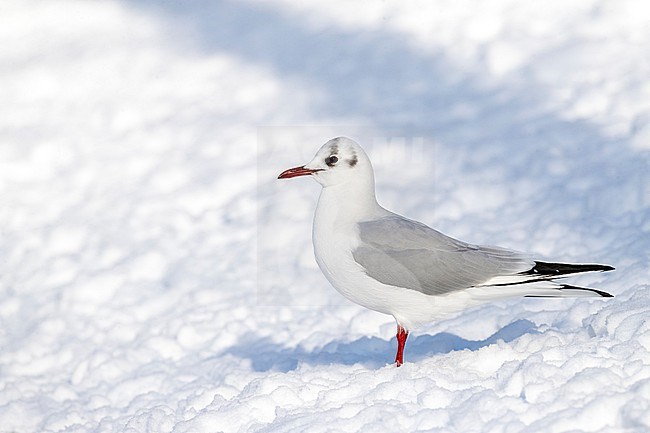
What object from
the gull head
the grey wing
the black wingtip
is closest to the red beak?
the gull head

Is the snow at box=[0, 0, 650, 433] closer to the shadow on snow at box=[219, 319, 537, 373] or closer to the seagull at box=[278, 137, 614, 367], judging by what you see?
the shadow on snow at box=[219, 319, 537, 373]

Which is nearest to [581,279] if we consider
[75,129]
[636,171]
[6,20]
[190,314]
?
[636,171]

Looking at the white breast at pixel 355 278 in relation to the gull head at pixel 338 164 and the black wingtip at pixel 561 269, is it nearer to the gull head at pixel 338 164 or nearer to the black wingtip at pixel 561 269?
the gull head at pixel 338 164

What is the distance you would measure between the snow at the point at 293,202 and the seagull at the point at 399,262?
0.22 m

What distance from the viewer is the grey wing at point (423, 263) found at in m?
3.56

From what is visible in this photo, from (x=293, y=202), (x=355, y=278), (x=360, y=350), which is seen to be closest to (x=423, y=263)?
(x=355, y=278)

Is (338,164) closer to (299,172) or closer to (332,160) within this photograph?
(332,160)

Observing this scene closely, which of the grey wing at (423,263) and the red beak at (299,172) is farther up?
the red beak at (299,172)

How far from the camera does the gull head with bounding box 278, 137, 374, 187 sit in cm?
371

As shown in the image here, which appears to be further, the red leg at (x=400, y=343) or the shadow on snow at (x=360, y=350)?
the shadow on snow at (x=360, y=350)

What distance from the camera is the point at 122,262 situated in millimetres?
5438

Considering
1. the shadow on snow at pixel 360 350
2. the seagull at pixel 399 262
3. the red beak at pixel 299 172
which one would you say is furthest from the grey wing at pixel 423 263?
the shadow on snow at pixel 360 350

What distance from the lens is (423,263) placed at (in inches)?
140

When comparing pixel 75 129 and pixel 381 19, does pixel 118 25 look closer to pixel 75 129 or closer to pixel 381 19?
pixel 75 129
